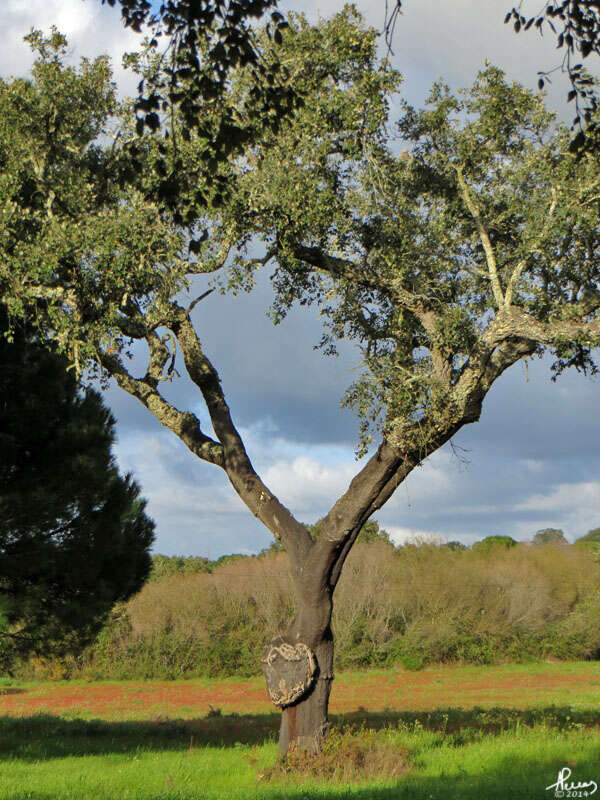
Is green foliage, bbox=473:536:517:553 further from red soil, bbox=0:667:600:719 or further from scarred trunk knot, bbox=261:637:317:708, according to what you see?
scarred trunk knot, bbox=261:637:317:708

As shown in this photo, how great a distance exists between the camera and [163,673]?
33.8m

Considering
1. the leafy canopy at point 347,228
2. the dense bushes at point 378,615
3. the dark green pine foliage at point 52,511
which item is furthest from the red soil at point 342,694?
the leafy canopy at point 347,228

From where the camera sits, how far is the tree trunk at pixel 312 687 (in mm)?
11727

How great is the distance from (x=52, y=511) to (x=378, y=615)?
23.9 meters

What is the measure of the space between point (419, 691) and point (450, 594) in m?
9.48

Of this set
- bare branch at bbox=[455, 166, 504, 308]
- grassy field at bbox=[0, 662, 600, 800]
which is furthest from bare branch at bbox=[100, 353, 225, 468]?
bare branch at bbox=[455, 166, 504, 308]

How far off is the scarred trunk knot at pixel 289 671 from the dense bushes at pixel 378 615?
21.8 metres

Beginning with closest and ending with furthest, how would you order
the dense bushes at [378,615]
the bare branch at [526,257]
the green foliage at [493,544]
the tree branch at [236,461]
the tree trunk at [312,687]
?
the tree trunk at [312,687] < the bare branch at [526,257] < the tree branch at [236,461] < the dense bushes at [378,615] < the green foliage at [493,544]

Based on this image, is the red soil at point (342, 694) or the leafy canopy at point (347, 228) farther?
the red soil at point (342, 694)

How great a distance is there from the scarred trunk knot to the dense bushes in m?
21.8

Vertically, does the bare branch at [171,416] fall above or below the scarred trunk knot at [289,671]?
above

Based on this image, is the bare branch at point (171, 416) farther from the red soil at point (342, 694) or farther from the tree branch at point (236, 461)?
the red soil at point (342, 694)

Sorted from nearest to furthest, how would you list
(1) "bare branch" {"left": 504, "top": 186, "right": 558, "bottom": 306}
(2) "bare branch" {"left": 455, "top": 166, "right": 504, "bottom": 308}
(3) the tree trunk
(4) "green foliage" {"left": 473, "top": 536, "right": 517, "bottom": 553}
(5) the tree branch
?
(3) the tree trunk → (1) "bare branch" {"left": 504, "top": 186, "right": 558, "bottom": 306} → (2) "bare branch" {"left": 455, "top": 166, "right": 504, "bottom": 308} → (5) the tree branch → (4) "green foliage" {"left": 473, "top": 536, "right": 517, "bottom": 553}

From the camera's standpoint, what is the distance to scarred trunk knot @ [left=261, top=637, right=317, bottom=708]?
38.5 feet
